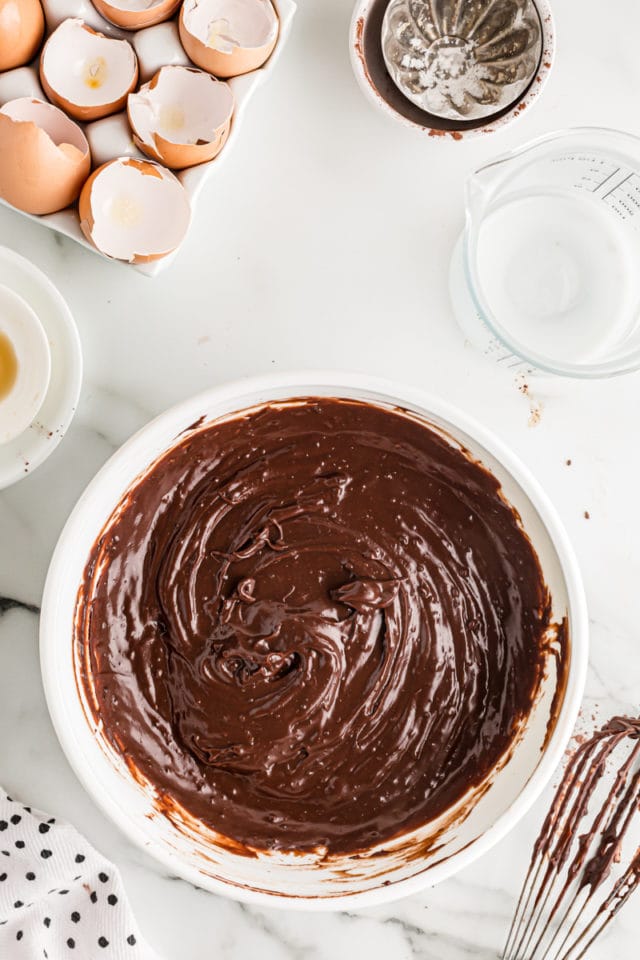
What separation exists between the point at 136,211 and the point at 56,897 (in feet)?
3.54

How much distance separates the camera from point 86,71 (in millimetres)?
1433

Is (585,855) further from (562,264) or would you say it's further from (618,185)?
(618,185)

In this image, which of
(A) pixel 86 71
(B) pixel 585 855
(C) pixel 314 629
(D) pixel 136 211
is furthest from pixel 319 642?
(A) pixel 86 71

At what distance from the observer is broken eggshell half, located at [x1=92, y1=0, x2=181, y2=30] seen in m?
1.40

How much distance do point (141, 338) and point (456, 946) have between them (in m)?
1.12

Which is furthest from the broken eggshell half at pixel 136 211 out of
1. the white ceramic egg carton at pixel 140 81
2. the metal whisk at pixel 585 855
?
the metal whisk at pixel 585 855

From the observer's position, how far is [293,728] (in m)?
1.43

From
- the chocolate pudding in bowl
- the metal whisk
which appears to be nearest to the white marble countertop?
the metal whisk

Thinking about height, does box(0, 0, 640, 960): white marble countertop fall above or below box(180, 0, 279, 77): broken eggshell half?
below

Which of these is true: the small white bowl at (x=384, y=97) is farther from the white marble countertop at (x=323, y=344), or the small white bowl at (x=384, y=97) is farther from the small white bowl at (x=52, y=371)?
the small white bowl at (x=52, y=371)

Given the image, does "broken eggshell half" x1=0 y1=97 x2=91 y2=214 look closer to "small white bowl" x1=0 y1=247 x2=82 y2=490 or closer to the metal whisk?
"small white bowl" x1=0 y1=247 x2=82 y2=490

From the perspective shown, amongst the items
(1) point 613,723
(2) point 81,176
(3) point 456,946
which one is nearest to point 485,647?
(1) point 613,723

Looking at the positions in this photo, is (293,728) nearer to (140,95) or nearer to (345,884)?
(345,884)

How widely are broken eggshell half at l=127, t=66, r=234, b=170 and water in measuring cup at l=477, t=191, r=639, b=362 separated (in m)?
0.47
